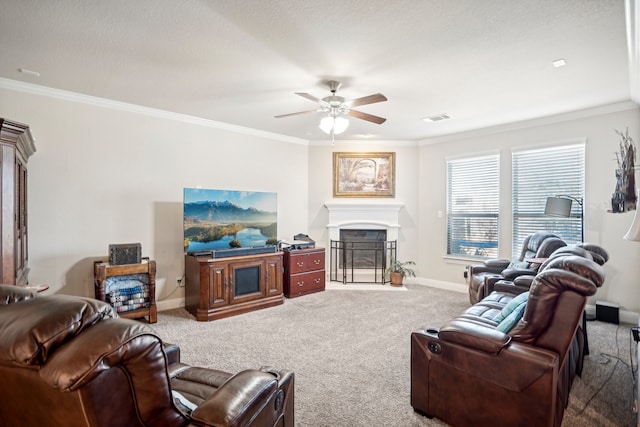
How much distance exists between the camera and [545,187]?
4660 millimetres

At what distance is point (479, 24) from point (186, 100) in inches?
122

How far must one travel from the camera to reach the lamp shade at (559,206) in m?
3.99

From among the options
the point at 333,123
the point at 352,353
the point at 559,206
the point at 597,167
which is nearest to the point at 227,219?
the point at 333,123

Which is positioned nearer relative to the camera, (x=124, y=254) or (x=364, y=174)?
(x=124, y=254)

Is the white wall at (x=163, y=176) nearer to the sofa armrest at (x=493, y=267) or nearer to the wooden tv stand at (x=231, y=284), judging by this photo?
the wooden tv stand at (x=231, y=284)

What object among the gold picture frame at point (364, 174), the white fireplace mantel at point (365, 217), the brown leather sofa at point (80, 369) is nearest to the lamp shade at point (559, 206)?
the white fireplace mantel at point (365, 217)

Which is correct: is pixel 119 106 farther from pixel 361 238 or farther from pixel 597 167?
pixel 597 167

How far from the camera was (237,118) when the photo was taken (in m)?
4.62

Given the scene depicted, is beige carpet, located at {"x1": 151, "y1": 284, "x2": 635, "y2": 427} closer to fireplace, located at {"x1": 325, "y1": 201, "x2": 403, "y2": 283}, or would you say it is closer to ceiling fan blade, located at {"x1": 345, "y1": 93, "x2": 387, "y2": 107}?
fireplace, located at {"x1": 325, "y1": 201, "x2": 403, "y2": 283}

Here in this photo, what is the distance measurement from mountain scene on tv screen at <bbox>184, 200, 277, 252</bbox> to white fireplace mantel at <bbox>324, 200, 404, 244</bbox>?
1390mm

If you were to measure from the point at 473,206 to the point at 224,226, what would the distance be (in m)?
3.94

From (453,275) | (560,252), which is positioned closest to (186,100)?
(560,252)

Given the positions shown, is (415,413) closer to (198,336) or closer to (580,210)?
(198,336)

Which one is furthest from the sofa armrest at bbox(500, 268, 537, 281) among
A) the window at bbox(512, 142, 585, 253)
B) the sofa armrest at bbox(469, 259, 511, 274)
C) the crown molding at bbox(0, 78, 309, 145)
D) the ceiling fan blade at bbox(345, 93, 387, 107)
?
the crown molding at bbox(0, 78, 309, 145)
